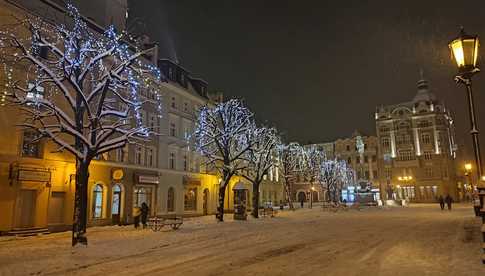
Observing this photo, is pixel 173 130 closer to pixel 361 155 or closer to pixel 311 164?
pixel 311 164

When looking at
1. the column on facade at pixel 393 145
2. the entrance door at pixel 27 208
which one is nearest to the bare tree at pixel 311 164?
the column on facade at pixel 393 145

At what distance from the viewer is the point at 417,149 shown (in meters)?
87.0

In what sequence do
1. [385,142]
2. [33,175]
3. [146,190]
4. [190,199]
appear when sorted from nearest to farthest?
[33,175] → [146,190] → [190,199] → [385,142]

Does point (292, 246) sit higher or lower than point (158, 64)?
lower

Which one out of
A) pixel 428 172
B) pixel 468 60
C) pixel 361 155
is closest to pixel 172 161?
pixel 468 60

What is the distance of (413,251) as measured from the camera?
485 inches

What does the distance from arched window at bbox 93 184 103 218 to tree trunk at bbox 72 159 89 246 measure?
11.6m

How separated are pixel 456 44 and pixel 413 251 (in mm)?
7067

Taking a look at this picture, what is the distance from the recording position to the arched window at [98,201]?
2606 cm

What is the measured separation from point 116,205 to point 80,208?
13464mm

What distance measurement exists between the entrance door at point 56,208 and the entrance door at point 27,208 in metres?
1.17

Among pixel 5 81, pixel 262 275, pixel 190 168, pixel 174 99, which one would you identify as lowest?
pixel 262 275

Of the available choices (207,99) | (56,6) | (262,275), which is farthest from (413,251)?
(207,99)

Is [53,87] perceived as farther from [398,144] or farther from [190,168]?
[398,144]
